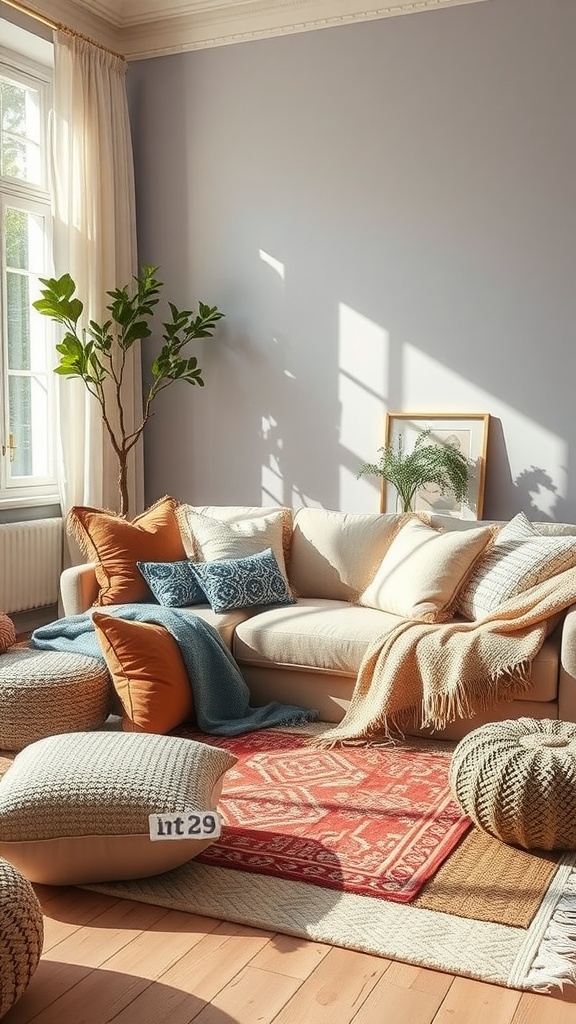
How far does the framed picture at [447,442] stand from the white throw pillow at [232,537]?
104cm

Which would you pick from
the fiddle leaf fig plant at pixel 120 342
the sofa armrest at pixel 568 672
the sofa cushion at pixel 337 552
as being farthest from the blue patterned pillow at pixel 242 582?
the fiddle leaf fig plant at pixel 120 342

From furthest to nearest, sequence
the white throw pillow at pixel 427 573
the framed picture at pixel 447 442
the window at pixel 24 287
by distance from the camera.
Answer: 1. the window at pixel 24 287
2. the framed picture at pixel 447 442
3. the white throw pillow at pixel 427 573

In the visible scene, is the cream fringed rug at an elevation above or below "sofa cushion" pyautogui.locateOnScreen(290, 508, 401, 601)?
below

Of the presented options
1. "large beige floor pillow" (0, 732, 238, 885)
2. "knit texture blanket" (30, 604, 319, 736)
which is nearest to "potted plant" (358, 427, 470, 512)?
"knit texture blanket" (30, 604, 319, 736)

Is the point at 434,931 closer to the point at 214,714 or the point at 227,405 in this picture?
the point at 214,714

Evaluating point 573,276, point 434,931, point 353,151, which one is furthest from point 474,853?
point 353,151

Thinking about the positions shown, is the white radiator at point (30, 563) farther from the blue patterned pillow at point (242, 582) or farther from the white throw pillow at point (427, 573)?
the white throw pillow at point (427, 573)

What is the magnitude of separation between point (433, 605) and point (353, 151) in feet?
Answer: 9.29

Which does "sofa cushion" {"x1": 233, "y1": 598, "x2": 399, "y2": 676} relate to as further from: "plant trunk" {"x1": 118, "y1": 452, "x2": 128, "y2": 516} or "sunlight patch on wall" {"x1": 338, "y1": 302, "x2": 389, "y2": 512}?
"plant trunk" {"x1": 118, "y1": 452, "x2": 128, "y2": 516}

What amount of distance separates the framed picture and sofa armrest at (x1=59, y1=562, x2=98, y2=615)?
1774 mm

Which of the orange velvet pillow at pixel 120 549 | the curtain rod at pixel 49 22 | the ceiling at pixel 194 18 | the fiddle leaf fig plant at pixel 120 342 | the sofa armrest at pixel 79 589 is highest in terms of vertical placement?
the ceiling at pixel 194 18

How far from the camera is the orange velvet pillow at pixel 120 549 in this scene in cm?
446

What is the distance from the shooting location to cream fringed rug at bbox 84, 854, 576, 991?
7.36 feet

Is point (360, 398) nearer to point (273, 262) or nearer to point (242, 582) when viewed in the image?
point (273, 262)
